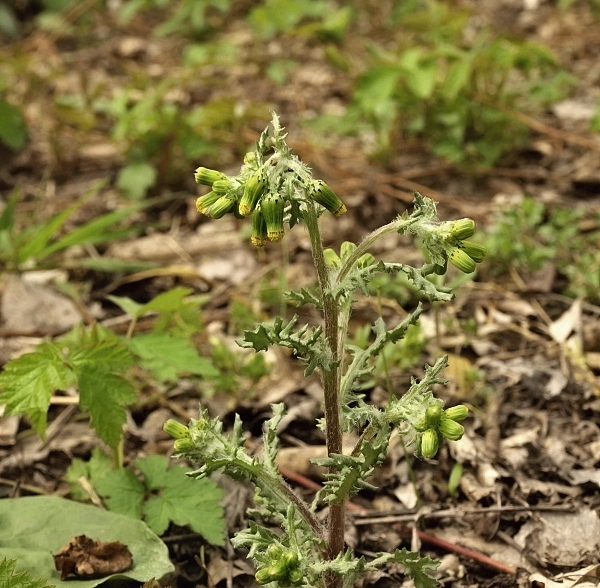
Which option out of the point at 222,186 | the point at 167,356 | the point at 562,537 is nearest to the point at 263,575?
the point at 222,186

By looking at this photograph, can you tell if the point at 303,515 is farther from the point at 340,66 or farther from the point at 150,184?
the point at 340,66

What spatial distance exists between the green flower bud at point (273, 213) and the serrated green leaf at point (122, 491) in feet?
3.70

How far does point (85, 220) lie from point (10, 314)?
1.06 metres

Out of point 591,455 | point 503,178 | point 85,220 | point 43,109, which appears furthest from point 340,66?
point 591,455

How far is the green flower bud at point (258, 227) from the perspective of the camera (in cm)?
160

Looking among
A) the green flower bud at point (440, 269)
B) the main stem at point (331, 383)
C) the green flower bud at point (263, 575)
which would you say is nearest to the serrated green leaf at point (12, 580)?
the green flower bud at point (263, 575)

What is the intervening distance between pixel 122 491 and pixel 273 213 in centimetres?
118

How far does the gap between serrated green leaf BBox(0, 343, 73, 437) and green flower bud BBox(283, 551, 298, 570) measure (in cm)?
88

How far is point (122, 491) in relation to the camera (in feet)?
7.48

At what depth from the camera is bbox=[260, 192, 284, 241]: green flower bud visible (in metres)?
1.57

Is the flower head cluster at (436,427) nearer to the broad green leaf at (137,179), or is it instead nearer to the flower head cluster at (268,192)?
the flower head cluster at (268,192)

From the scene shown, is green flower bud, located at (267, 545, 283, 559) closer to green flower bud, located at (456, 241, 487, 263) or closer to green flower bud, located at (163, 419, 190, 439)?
green flower bud, located at (163, 419, 190, 439)

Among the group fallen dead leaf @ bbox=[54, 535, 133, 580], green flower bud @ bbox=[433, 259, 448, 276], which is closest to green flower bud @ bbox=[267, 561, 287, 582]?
fallen dead leaf @ bbox=[54, 535, 133, 580]

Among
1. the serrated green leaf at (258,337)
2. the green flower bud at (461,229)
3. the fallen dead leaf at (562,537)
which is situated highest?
the green flower bud at (461,229)
